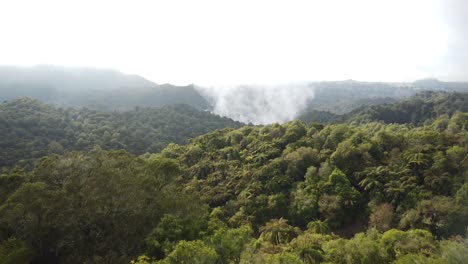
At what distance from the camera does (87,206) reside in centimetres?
1881

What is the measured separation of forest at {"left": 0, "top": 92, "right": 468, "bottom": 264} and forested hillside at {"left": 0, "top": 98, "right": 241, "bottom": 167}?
4.45ft

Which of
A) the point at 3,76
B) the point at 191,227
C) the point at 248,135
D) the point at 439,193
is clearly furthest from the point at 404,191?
the point at 3,76

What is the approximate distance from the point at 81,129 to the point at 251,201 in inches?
2457

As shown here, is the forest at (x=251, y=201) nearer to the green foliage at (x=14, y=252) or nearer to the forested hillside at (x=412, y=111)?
the green foliage at (x=14, y=252)

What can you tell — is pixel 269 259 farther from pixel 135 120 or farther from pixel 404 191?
pixel 135 120

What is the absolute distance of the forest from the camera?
17516mm

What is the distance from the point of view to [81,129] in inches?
3172

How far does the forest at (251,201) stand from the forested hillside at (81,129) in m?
1.36

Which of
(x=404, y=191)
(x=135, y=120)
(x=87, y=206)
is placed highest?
(x=87, y=206)

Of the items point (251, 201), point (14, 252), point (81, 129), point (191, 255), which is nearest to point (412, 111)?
point (251, 201)

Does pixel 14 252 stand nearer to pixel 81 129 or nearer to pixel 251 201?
pixel 251 201

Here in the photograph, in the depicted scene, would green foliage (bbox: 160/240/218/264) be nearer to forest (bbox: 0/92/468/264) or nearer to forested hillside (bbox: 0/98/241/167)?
forest (bbox: 0/92/468/264)

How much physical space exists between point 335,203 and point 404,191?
6.02 meters

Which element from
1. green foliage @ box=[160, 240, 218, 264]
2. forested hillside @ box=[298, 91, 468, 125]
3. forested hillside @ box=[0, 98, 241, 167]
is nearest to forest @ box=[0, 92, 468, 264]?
green foliage @ box=[160, 240, 218, 264]
